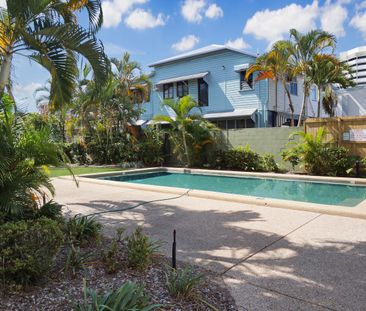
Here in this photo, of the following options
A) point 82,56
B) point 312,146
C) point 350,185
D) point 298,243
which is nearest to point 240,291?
point 298,243

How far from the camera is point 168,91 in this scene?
24.7 m

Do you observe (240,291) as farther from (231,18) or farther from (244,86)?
(244,86)

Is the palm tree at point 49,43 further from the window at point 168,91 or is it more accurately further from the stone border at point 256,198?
the window at point 168,91

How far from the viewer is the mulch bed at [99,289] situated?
288 cm

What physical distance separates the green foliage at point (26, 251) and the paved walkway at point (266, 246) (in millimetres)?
1834

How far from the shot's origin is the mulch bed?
2.88 metres

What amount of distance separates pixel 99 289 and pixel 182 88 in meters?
21.7

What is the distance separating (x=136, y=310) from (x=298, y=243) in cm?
315

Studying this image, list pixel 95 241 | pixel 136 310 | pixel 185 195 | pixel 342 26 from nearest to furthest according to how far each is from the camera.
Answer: pixel 136 310
pixel 95 241
pixel 185 195
pixel 342 26

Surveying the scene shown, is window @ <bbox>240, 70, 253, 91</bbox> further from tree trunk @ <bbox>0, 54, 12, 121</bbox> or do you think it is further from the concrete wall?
tree trunk @ <bbox>0, 54, 12, 121</bbox>

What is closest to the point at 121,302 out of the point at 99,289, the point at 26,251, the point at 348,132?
the point at 99,289

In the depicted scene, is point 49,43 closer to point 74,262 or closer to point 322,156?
point 74,262

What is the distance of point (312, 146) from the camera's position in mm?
12383

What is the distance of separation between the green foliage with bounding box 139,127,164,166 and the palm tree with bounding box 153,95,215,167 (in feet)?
4.79
